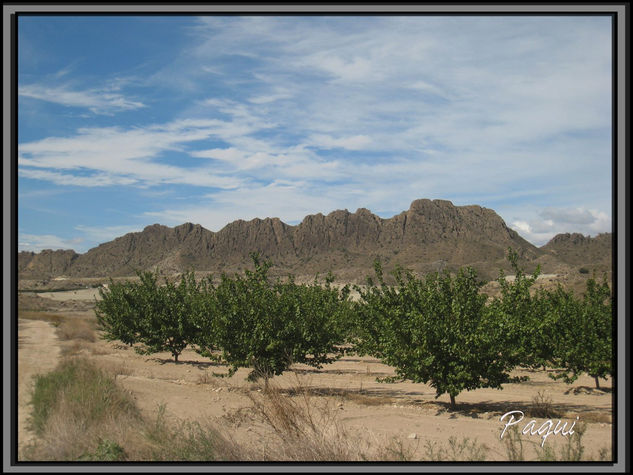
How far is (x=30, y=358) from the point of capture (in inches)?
794

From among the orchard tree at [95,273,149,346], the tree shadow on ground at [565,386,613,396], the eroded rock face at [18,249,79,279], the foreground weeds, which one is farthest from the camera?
the eroded rock face at [18,249,79,279]

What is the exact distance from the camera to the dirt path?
9.16 meters

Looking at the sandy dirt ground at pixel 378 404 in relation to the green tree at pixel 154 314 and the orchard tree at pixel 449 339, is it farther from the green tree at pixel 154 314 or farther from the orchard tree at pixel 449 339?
the green tree at pixel 154 314

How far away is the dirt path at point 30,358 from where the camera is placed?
361 inches

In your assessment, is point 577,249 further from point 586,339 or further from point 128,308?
point 128,308

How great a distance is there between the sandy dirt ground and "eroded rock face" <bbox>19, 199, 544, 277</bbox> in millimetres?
81693

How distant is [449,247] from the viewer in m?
111

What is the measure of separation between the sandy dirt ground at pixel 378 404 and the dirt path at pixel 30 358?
49 mm

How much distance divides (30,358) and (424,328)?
1705 centimetres

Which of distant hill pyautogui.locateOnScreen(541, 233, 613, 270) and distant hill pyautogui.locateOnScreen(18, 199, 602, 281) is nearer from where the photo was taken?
distant hill pyautogui.locateOnScreen(541, 233, 613, 270)

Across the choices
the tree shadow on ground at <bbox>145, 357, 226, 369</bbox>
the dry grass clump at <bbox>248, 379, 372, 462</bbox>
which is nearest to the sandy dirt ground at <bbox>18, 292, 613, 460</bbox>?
the tree shadow on ground at <bbox>145, 357, 226, 369</bbox>

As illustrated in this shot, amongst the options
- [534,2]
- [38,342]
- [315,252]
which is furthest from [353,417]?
[315,252]

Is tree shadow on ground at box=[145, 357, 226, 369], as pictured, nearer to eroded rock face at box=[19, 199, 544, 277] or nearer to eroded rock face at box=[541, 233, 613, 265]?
eroded rock face at box=[19, 199, 544, 277]

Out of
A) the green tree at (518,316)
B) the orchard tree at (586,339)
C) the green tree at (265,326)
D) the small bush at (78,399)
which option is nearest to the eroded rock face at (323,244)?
the orchard tree at (586,339)
